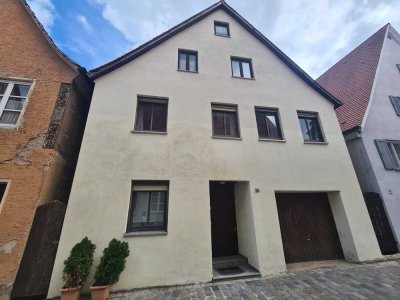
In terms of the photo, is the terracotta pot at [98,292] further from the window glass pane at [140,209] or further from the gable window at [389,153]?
the gable window at [389,153]

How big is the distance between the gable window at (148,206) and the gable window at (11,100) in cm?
461

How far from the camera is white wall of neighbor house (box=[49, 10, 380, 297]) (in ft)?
18.1

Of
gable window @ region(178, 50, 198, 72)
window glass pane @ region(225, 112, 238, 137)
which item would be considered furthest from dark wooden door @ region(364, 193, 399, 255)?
gable window @ region(178, 50, 198, 72)

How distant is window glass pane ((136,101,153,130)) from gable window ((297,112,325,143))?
6900 mm

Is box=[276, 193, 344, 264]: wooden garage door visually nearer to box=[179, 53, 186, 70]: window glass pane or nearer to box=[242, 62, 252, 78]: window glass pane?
box=[242, 62, 252, 78]: window glass pane

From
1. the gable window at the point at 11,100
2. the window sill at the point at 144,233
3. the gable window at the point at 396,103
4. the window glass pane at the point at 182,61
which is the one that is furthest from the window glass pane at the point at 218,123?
the gable window at the point at 396,103

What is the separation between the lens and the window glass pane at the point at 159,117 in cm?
718

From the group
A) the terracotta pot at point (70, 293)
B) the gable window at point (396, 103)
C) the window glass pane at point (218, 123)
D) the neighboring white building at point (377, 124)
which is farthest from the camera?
the gable window at point (396, 103)

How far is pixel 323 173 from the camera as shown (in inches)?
299

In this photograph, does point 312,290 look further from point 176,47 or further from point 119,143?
point 176,47

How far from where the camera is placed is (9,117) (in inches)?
242

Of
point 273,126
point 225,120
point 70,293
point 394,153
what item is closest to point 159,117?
point 225,120

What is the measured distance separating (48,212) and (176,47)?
8122 mm

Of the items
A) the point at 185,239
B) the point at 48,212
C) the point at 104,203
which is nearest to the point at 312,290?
the point at 185,239
